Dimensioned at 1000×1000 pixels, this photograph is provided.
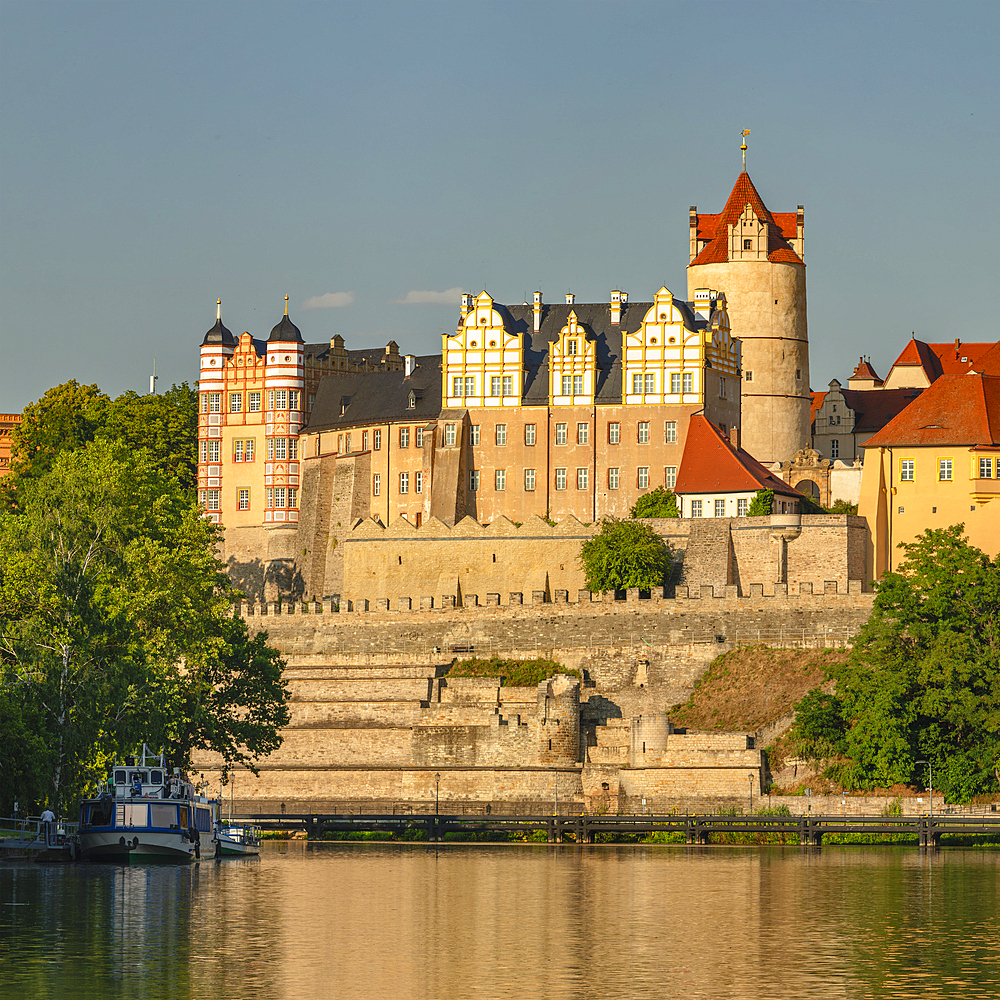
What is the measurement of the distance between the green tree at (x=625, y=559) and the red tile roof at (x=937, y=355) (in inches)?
1828

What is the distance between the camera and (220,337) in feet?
363

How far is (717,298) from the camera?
10238 centimetres

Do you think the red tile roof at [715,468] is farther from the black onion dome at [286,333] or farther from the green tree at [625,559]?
the black onion dome at [286,333]

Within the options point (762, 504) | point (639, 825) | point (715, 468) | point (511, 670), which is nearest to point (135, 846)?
point (639, 825)

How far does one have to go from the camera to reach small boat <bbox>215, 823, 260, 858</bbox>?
64000 millimetres

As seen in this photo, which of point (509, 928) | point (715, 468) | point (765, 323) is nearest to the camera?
Answer: point (509, 928)

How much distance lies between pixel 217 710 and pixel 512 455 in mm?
31782

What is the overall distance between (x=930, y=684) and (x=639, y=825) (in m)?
10.2

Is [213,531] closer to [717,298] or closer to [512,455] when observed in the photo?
[512,455]

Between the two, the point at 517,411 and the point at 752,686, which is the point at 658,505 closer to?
the point at 517,411

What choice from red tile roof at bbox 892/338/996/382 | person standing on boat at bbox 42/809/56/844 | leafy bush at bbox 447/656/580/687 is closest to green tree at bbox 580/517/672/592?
leafy bush at bbox 447/656/580/687

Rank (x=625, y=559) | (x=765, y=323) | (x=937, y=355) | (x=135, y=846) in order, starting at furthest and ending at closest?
(x=937, y=355) → (x=765, y=323) → (x=625, y=559) → (x=135, y=846)

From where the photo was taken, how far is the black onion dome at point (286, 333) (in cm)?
10994

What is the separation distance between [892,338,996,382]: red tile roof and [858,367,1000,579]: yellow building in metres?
38.8
